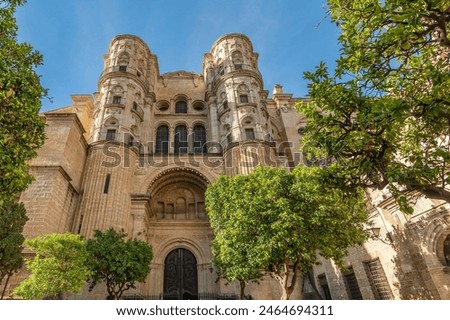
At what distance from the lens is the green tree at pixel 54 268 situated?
32.9 ft

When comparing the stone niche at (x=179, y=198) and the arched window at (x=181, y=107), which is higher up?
the arched window at (x=181, y=107)

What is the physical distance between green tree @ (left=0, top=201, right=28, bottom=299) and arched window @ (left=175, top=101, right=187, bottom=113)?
18.7m

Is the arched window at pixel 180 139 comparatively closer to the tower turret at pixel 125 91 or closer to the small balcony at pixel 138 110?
the tower turret at pixel 125 91

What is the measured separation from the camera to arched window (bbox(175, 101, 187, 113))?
2895 cm

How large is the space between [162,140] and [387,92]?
71.0 feet

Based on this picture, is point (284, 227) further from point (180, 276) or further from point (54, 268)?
point (180, 276)

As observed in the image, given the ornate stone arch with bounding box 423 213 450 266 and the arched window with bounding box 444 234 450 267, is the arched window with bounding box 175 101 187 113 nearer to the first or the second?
the ornate stone arch with bounding box 423 213 450 266

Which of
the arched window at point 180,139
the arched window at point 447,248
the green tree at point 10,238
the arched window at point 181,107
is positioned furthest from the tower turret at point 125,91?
the arched window at point 447,248

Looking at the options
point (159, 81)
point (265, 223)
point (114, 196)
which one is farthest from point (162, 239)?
point (159, 81)

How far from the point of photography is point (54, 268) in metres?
10.4

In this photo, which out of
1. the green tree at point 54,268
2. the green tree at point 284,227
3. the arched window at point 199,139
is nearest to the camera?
the green tree at point 54,268

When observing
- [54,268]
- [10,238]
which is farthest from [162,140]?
[54,268]

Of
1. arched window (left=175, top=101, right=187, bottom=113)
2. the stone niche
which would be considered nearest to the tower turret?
arched window (left=175, top=101, right=187, bottom=113)

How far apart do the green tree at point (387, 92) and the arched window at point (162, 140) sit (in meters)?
19.0
